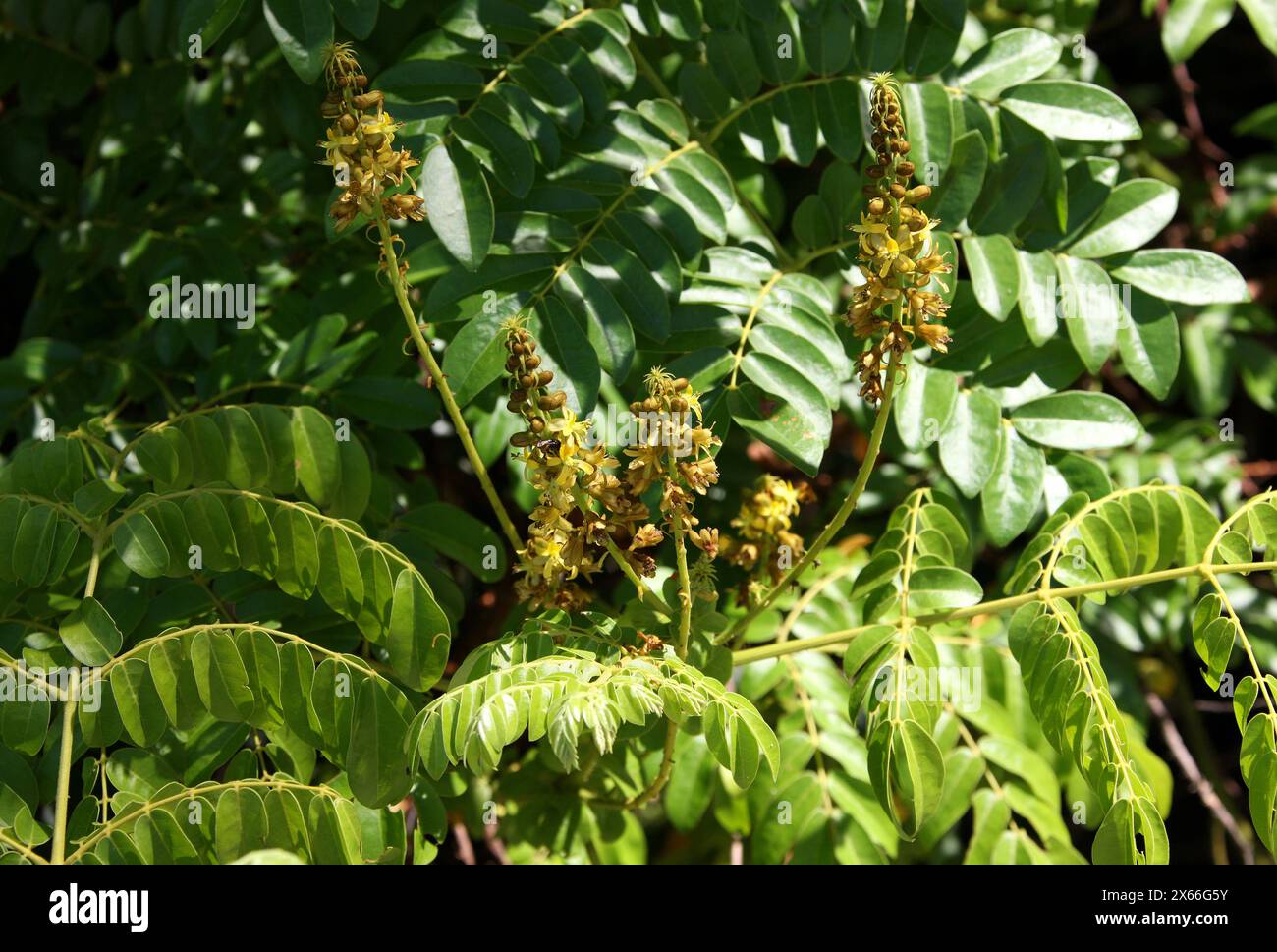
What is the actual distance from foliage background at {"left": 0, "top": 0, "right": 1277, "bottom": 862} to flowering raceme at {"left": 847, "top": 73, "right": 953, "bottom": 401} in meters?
0.30

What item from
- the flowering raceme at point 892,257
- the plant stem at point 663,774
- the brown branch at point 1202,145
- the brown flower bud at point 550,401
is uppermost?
the brown branch at point 1202,145

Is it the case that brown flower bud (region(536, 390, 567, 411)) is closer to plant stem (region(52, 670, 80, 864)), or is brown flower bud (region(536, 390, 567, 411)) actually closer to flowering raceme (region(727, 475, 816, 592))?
flowering raceme (region(727, 475, 816, 592))

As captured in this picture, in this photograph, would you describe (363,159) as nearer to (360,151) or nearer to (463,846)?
(360,151)

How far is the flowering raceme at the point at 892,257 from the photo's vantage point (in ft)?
4.72

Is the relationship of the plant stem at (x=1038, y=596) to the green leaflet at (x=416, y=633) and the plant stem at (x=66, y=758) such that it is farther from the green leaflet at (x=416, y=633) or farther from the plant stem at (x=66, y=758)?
the plant stem at (x=66, y=758)

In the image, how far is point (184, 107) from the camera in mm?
2531

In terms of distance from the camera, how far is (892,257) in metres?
1.45

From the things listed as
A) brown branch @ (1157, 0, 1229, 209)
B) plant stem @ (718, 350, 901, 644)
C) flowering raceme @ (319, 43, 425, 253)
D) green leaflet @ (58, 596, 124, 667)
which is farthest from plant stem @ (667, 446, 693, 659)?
brown branch @ (1157, 0, 1229, 209)

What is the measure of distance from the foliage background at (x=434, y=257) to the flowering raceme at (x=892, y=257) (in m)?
0.30

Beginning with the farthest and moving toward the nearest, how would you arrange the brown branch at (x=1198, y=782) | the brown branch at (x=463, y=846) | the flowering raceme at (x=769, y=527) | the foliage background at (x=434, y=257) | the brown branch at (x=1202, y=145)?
the brown branch at (x=1202, y=145) < the brown branch at (x=1198, y=782) < the brown branch at (x=463, y=846) < the foliage background at (x=434, y=257) < the flowering raceme at (x=769, y=527)

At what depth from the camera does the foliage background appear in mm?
1979

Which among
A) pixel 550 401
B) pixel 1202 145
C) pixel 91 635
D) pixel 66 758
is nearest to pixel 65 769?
pixel 66 758

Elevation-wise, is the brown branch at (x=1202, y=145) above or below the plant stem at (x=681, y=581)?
above


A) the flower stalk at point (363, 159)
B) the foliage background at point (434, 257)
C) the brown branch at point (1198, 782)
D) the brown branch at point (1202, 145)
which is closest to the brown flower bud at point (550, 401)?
the flower stalk at point (363, 159)
